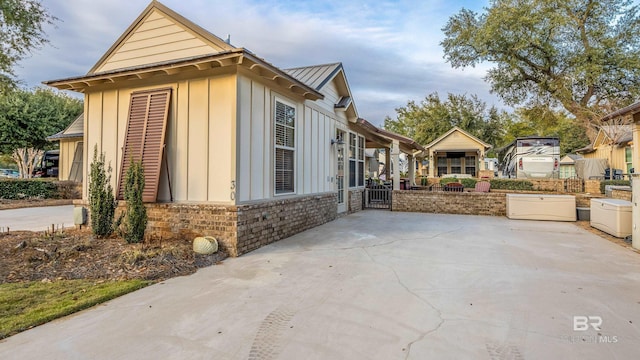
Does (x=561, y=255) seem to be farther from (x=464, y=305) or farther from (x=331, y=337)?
(x=331, y=337)

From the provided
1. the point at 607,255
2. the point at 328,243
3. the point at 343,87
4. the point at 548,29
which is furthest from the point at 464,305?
the point at 548,29

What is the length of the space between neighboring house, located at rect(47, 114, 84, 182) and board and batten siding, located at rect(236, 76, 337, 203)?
1443 cm

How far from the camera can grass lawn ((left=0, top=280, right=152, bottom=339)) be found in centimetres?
313

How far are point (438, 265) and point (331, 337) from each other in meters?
3.00

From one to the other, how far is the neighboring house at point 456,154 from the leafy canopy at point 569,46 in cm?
551

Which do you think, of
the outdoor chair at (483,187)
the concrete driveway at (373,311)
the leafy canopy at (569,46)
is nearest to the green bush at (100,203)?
the concrete driveway at (373,311)

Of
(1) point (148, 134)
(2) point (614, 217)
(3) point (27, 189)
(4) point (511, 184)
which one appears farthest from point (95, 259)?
(4) point (511, 184)

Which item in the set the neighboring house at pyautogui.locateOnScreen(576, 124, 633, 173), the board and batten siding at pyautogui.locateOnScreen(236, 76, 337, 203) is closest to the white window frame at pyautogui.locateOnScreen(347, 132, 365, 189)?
the board and batten siding at pyautogui.locateOnScreen(236, 76, 337, 203)

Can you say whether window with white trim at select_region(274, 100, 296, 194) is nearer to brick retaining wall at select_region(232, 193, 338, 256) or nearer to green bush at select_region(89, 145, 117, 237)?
brick retaining wall at select_region(232, 193, 338, 256)

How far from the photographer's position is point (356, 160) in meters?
12.8

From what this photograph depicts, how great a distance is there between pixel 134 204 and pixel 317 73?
21.4ft

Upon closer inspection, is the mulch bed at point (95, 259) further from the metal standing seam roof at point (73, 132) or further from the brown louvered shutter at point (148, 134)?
the metal standing seam roof at point (73, 132)

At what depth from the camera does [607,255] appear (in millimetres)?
5914

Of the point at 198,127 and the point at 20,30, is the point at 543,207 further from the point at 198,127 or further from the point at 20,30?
the point at 20,30
